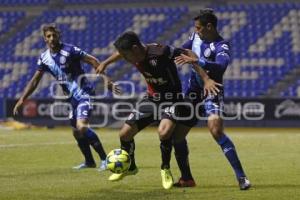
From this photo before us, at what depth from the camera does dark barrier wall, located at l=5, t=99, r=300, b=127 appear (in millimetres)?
27625

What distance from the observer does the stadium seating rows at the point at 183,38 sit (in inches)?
1276

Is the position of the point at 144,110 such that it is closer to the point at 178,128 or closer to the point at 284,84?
the point at 178,128

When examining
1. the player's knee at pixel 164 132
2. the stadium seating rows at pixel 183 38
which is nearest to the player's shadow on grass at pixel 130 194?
the player's knee at pixel 164 132

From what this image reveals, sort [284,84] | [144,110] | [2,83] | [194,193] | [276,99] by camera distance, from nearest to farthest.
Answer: [194,193]
[144,110]
[276,99]
[284,84]
[2,83]

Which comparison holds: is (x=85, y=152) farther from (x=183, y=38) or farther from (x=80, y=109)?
(x=183, y=38)

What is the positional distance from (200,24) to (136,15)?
2829 cm

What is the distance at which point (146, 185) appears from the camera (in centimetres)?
977

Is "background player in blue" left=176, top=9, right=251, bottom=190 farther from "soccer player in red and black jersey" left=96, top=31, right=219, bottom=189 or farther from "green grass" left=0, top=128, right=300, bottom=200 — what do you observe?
"green grass" left=0, top=128, right=300, bottom=200

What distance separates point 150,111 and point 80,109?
2.84 meters

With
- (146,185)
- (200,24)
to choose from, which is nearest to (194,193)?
(146,185)

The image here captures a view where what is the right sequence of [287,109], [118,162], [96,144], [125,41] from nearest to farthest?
[125,41] < [118,162] < [96,144] < [287,109]

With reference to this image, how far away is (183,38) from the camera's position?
1391 inches

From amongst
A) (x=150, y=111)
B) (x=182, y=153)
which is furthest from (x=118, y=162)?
(x=182, y=153)

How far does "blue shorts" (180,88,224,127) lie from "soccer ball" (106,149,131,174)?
2.96 feet
